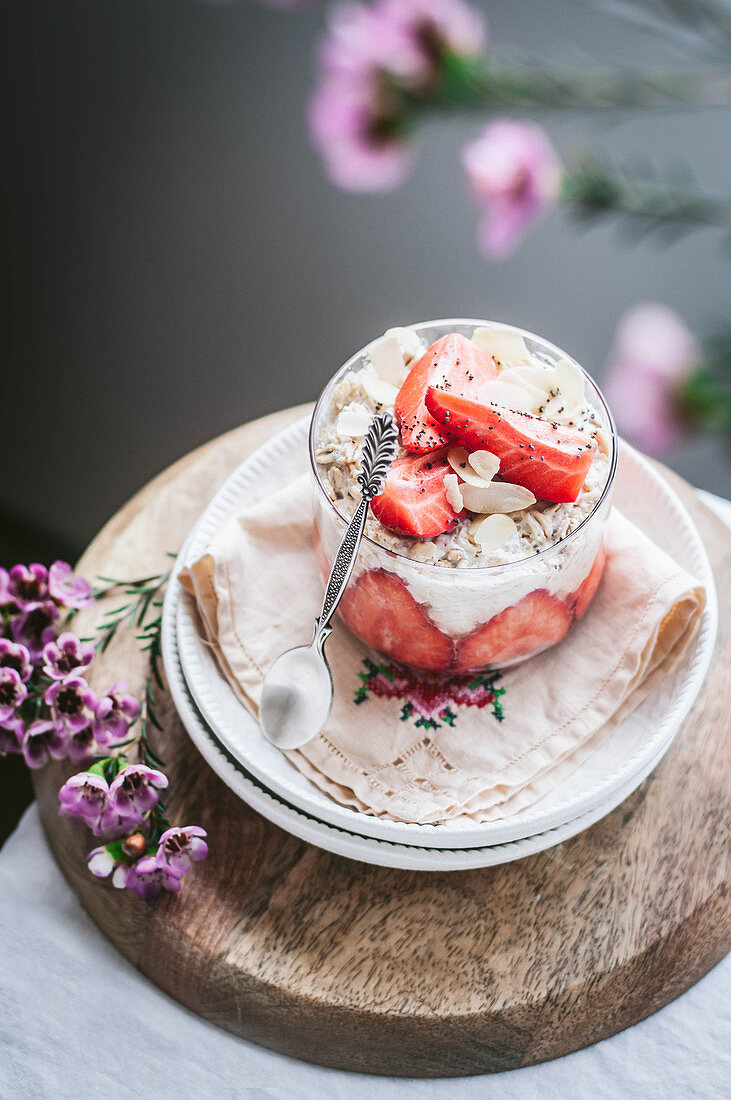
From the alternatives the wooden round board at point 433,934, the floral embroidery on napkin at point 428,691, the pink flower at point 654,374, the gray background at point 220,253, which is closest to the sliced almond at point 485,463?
the floral embroidery on napkin at point 428,691

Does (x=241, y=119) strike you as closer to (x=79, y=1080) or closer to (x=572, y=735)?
(x=572, y=735)

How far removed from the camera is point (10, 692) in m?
0.97

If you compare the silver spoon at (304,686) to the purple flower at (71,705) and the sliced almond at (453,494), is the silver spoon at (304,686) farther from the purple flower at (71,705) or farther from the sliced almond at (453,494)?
the purple flower at (71,705)

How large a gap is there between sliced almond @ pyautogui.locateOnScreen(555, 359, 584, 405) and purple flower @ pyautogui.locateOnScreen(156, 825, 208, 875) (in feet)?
1.78

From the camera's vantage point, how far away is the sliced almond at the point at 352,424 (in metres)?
0.88

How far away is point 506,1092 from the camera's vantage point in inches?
35.6

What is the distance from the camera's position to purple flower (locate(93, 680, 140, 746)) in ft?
3.12

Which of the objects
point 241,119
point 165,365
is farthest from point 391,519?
point 241,119

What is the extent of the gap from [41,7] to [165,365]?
0.91 metres

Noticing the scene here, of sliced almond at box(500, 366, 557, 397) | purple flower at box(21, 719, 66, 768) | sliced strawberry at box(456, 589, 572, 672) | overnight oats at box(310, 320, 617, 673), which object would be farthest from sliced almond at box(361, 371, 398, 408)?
purple flower at box(21, 719, 66, 768)

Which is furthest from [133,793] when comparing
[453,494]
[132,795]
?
[453,494]

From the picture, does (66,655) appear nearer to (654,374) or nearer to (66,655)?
(66,655)

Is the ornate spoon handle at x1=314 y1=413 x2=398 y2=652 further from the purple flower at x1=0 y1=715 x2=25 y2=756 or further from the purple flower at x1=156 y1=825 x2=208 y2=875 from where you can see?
the purple flower at x1=0 y1=715 x2=25 y2=756

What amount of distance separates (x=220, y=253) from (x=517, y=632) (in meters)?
1.14
